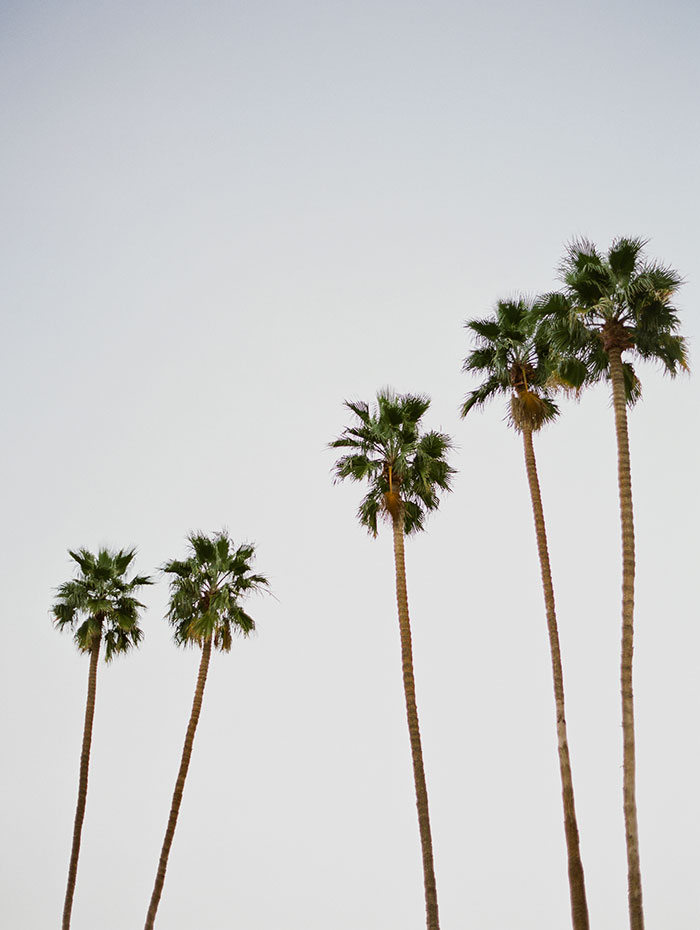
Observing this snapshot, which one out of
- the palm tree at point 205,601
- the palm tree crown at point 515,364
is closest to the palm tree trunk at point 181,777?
the palm tree at point 205,601

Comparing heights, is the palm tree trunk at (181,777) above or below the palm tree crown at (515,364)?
below

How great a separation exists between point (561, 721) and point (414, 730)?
3.87 m

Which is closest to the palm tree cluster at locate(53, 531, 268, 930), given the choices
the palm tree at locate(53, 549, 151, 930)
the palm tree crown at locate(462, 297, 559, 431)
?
the palm tree at locate(53, 549, 151, 930)

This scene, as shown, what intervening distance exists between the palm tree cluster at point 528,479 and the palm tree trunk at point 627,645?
0.08 feet

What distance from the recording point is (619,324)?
19453 mm

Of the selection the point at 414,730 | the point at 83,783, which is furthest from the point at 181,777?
the point at 414,730

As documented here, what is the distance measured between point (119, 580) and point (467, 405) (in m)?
16.2

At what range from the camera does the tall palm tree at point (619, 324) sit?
1864 cm

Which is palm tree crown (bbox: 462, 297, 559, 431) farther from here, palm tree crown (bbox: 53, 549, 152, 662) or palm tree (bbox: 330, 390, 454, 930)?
palm tree crown (bbox: 53, 549, 152, 662)

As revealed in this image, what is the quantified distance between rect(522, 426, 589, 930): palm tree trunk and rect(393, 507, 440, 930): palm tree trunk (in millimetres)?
3432

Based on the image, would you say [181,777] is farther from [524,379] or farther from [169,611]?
[524,379]

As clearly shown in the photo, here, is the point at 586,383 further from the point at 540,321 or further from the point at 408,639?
the point at 408,639

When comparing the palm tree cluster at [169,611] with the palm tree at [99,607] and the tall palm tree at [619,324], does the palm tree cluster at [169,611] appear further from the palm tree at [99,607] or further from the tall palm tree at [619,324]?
the tall palm tree at [619,324]

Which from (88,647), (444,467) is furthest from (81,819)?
(444,467)
